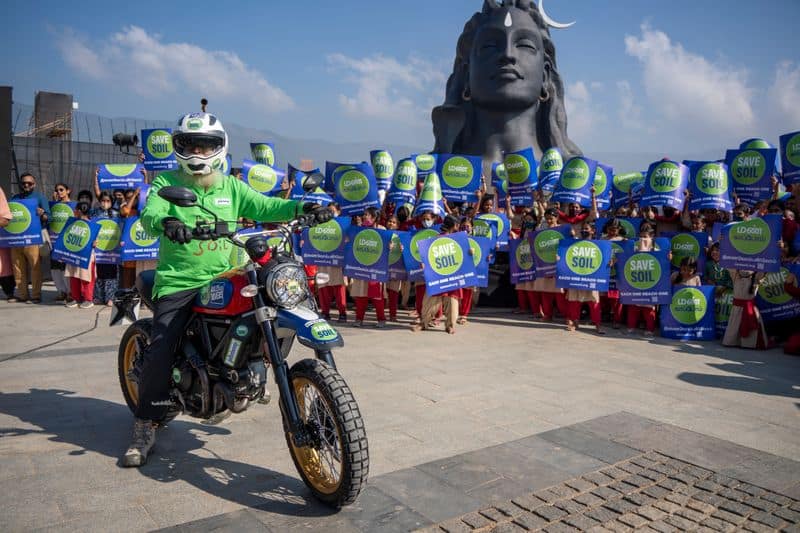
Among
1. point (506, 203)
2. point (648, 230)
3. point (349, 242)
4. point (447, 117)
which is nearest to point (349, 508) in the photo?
point (349, 242)

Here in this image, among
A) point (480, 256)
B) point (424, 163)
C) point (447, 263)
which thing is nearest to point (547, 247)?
point (480, 256)

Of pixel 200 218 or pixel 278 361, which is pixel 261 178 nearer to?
pixel 200 218

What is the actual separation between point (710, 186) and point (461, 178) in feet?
13.5

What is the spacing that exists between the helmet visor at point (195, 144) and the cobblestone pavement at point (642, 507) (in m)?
2.51

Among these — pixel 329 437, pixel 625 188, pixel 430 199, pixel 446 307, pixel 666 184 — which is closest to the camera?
pixel 329 437

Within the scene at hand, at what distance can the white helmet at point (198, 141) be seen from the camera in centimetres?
381

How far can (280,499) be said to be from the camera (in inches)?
133

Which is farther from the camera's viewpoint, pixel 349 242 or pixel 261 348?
pixel 349 242

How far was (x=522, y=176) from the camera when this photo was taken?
474 inches

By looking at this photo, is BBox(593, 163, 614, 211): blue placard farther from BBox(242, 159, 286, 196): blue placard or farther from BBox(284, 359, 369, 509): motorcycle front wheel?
BBox(284, 359, 369, 509): motorcycle front wheel

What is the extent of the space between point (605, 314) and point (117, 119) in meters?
16.6

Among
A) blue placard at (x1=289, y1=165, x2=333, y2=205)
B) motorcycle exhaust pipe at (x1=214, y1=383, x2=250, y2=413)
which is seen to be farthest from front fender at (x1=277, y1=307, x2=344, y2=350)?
blue placard at (x1=289, y1=165, x2=333, y2=205)

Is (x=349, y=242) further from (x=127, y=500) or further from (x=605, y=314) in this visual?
(x=127, y=500)

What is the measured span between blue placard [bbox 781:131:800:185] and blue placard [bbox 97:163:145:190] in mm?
9911
